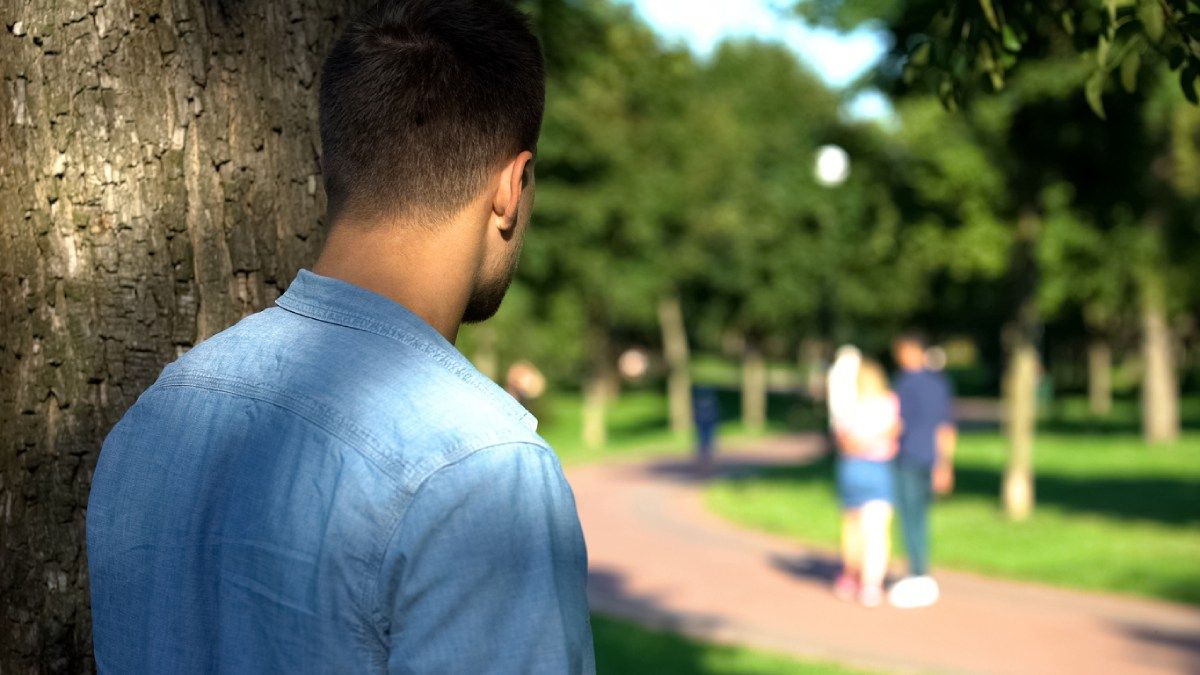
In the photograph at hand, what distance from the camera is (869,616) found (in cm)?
926

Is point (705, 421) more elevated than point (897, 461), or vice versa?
point (897, 461)

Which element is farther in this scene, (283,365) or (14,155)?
(14,155)

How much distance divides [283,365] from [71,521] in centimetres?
102

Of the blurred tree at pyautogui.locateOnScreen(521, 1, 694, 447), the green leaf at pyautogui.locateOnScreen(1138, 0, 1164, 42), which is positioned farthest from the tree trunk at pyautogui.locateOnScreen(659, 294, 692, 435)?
the green leaf at pyautogui.locateOnScreen(1138, 0, 1164, 42)

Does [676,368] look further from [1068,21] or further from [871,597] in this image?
[1068,21]

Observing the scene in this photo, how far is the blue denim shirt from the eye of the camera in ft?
4.12

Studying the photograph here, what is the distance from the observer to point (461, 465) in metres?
1.27

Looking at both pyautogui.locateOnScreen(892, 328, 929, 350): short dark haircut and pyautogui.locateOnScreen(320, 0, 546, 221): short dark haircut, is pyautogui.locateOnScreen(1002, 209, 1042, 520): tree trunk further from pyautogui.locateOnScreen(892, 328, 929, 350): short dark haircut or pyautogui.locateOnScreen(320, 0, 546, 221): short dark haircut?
pyautogui.locateOnScreen(320, 0, 546, 221): short dark haircut

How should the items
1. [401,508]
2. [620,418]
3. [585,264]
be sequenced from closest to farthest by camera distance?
[401,508], [585,264], [620,418]

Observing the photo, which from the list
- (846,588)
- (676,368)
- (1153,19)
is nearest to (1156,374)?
(676,368)

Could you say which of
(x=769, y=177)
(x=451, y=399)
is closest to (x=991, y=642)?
(x=451, y=399)

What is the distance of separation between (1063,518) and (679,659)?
8184mm

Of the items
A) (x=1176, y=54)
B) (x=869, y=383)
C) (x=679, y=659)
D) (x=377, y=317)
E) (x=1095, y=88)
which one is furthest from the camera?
(x=869, y=383)

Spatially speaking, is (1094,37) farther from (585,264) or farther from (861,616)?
(585,264)
